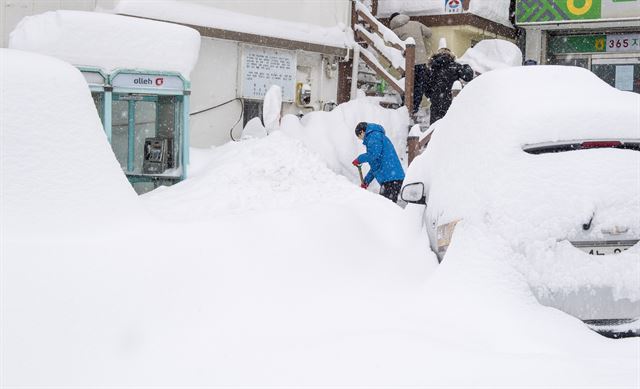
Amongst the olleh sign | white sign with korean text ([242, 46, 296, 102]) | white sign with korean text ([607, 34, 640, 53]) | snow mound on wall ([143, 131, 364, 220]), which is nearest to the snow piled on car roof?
snow mound on wall ([143, 131, 364, 220])

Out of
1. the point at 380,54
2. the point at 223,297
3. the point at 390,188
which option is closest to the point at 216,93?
the point at 380,54

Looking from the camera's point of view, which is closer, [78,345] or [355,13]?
[78,345]

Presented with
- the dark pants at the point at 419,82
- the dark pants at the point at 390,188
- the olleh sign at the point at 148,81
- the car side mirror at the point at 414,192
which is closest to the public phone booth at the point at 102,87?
the olleh sign at the point at 148,81

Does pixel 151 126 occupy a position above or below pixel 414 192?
above

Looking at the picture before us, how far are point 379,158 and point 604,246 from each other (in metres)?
6.27

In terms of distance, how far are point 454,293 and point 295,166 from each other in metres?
4.82

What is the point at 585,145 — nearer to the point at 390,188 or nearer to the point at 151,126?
the point at 390,188

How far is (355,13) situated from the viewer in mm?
17562

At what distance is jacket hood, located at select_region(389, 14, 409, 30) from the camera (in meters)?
18.5

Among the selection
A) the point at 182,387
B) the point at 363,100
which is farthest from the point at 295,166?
the point at 363,100

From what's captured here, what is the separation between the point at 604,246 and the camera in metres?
4.50

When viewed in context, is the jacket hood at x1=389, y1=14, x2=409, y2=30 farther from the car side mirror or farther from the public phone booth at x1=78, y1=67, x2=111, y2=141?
the car side mirror

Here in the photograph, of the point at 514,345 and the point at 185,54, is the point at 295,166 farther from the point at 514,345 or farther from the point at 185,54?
the point at 514,345

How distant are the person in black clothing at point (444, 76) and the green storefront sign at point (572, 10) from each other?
6235mm
